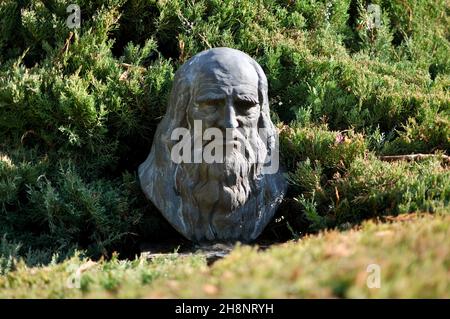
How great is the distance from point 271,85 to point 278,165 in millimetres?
1113

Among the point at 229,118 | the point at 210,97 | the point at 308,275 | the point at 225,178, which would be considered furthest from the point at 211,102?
the point at 308,275

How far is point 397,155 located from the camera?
501 cm

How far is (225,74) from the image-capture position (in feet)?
14.0

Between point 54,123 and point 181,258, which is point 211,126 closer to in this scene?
point 181,258

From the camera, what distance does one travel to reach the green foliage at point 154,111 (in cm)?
472

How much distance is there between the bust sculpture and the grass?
92cm

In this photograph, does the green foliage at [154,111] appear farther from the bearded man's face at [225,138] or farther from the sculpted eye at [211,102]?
the sculpted eye at [211,102]

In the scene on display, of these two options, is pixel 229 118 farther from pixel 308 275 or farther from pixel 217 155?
pixel 308 275

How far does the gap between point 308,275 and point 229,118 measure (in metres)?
1.74

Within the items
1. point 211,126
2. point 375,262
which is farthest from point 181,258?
point 375,262

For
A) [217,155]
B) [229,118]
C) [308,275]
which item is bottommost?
[308,275]

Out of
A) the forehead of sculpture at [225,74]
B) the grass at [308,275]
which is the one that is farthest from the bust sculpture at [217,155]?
the grass at [308,275]

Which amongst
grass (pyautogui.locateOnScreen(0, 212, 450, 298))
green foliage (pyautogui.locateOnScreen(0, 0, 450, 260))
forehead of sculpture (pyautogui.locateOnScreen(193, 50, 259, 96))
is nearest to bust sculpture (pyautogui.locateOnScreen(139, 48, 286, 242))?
forehead of sculpture (pyautogui.locateOnScreen(193, 50, 259, 96))

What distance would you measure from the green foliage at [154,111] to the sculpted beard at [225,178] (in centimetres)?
36
